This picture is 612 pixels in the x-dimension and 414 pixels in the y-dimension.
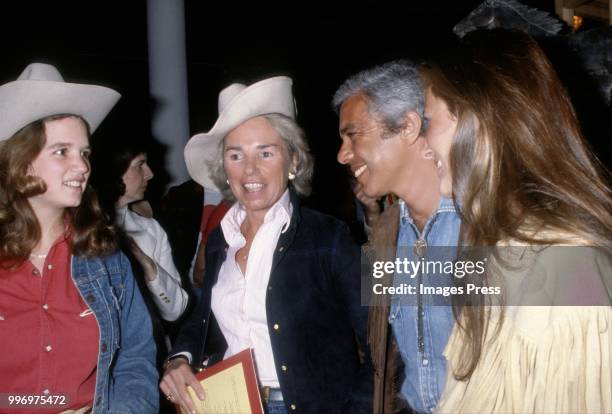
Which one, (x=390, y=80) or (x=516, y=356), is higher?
(x=390, y=80)

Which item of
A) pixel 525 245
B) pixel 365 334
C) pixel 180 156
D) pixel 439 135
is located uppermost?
pixel 180 156

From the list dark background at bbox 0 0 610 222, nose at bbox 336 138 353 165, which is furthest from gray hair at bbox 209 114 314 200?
dark background at bbox 0 0 610 222

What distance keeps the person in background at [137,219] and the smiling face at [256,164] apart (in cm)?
83

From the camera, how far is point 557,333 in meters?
1.01

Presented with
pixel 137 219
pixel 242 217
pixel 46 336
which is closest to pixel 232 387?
pixel 46 336

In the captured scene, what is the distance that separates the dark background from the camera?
765 cm

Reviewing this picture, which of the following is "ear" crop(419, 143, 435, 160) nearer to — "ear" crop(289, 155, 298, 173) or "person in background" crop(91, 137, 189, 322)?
"ear" crop(289, 155, 298, 173)

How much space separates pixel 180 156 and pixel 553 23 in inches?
164

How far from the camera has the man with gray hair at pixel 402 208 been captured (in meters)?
1.60

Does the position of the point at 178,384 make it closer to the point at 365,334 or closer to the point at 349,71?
the point at 365,334

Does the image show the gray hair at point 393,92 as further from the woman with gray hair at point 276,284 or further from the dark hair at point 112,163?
the dark hair at point 112,163

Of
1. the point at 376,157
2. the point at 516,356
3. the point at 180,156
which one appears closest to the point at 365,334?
the point at 376,157

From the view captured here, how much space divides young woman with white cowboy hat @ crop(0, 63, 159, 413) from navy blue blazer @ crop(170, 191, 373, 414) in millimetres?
553

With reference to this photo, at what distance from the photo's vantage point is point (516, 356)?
1.04m
